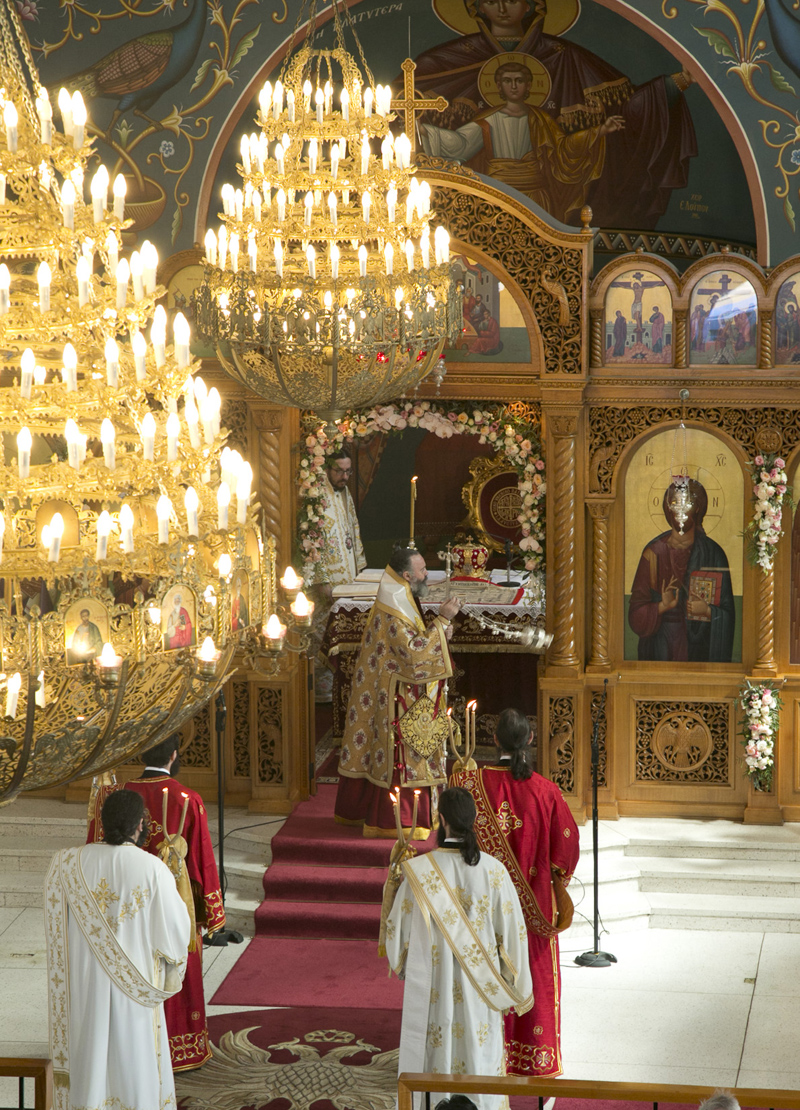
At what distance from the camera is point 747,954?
9.31 meters

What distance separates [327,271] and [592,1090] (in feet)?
12.3

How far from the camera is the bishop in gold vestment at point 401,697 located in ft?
31.2

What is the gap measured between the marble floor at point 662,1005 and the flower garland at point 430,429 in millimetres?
3046

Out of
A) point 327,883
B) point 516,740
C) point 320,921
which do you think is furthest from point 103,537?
point 327,883

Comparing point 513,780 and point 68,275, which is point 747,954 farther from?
point 68,275

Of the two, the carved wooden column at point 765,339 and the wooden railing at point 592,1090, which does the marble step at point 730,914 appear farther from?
the wooden railing at point 592,1090

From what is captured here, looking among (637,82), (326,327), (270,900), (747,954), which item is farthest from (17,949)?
(637,82)

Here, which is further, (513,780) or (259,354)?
(513,780)

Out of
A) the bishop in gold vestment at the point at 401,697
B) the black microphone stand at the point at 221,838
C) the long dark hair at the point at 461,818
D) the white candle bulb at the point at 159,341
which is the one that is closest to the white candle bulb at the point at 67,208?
the white candle bulb at the point at 159,341

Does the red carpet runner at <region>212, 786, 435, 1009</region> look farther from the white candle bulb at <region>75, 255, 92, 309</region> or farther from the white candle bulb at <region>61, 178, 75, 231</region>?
the white candle bulb at <region>61, 178, 75, 231</region>

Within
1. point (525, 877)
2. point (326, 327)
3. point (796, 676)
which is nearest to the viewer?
point (326, 327)

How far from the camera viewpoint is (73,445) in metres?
3.01

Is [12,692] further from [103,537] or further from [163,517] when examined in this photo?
[163,517]

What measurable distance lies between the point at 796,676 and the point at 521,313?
135 inches
